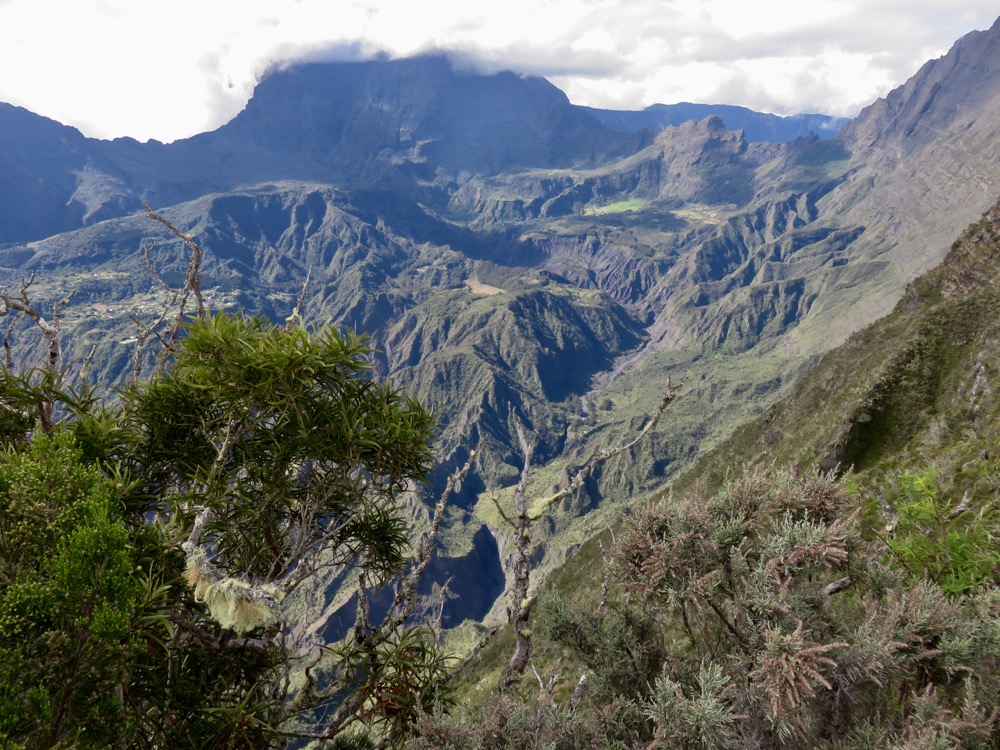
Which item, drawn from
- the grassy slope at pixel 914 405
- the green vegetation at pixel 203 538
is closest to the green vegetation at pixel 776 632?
the grassy slope at pixel 914 405

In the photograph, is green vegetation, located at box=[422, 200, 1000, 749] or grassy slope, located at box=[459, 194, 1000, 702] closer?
green vegetation, located at box=[422, 200, 1000, 749]

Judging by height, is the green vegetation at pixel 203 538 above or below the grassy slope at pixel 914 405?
above

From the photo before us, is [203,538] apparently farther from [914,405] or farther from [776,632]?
[914,405]

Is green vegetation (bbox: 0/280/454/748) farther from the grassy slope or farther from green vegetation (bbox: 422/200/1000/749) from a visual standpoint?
the grassy slope

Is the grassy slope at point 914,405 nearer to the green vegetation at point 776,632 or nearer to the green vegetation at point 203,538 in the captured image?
the green vegetation at point 776,632

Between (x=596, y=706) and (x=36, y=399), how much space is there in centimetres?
896

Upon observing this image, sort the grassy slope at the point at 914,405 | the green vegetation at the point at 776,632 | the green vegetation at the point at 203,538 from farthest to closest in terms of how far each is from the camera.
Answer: the grassy slope at the point at 914,405, the green vegetation at the point at 776,632, the green vegetation at the point at 203,538

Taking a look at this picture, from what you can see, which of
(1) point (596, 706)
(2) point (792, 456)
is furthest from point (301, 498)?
(2) point (792, 456)

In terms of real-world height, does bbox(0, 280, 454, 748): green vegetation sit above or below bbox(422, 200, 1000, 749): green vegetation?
above

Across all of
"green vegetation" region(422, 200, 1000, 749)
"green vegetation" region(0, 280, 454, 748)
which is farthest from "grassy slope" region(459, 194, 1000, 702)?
"green vegetation" region(0, 280, 454, 748)

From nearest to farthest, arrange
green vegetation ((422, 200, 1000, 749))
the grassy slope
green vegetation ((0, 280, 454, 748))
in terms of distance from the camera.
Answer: green vegetation ((0, 280, 454, 748)) → green vegetation ((422, 200, 1000, 749)) → the grassy slope

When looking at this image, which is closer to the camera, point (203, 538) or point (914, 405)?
point (203, 538)

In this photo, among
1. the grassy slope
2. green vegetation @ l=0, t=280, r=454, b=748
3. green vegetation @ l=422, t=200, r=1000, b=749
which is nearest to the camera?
green vegetation @ l=0, t=280, r=454, b=748

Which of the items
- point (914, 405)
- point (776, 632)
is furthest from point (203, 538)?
point (914, 405)
